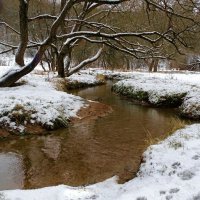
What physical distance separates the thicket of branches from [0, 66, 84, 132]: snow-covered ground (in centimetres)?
140

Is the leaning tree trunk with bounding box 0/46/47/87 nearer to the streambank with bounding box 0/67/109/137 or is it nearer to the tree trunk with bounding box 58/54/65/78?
the streambank with bounding box 0/67/109/137

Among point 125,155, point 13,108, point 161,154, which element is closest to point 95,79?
point 13,108

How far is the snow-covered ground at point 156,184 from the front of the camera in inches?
187

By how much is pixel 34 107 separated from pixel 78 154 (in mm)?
2755

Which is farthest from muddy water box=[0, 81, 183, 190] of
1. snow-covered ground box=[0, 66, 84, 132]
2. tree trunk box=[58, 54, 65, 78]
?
tree trunk box=[58, 54, 65, 78]

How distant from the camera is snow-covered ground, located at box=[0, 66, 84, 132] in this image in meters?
9.44

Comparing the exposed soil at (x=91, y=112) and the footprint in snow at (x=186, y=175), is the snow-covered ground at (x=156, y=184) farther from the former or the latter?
the exposed soil at (x=91, y=112)

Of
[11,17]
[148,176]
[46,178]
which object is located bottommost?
[46,178]

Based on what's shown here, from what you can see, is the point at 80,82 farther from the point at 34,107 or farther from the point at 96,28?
the point at 34,107

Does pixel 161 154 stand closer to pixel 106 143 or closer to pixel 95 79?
pixel 106 143

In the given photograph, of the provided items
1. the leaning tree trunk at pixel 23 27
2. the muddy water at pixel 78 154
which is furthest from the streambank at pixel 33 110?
the leaning tree trunk at pixel 23 27

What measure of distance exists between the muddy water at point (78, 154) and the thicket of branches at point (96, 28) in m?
3.17

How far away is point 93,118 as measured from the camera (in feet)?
38.1

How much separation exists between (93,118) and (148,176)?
6.26 metres
